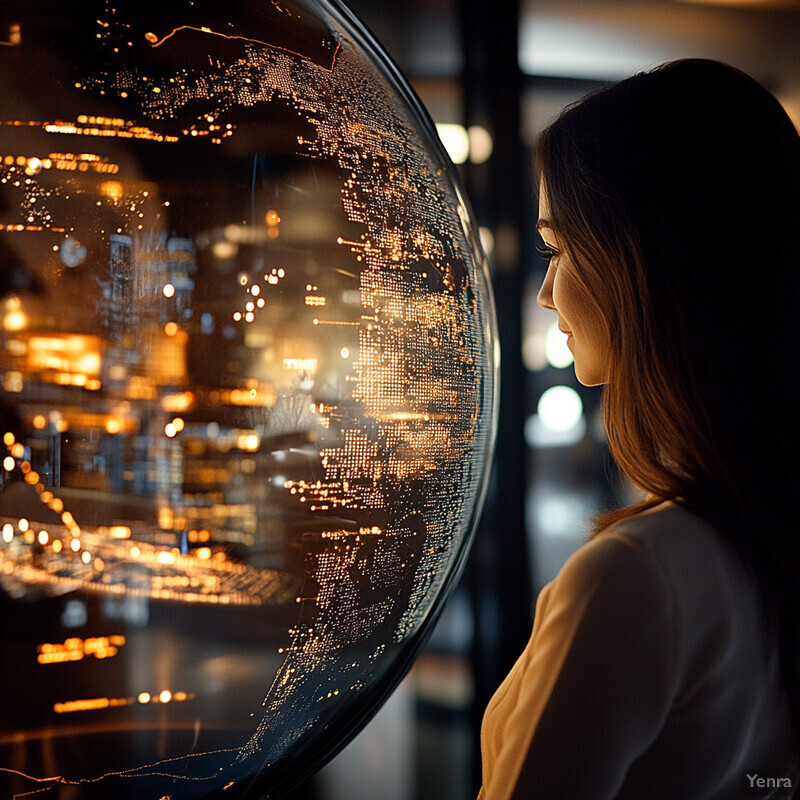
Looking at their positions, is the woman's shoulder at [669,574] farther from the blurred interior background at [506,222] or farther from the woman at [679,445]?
the blurred interior background at [506,222]

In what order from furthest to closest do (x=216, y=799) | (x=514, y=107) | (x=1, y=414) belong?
(x=514, y=107), (x=216, y=799), (x=1, y=414)

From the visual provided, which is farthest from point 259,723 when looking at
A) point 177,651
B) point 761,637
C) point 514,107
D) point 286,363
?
point 514,107

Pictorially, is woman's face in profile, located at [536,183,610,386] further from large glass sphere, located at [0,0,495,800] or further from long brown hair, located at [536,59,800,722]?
large glass sphere, located at [0,0,495,800]

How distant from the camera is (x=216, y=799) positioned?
0.45m

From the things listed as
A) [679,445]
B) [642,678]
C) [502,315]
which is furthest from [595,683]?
[502,315]

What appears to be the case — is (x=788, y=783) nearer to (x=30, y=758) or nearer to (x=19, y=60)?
(x=30, y=758)

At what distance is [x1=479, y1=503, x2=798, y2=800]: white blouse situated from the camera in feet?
1.41

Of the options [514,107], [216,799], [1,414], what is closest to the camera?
[1,414]

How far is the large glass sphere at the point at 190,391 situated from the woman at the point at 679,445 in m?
0.12

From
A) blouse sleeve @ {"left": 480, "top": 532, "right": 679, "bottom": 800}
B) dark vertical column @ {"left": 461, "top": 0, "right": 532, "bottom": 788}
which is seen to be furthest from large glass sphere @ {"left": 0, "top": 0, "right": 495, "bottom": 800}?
dark vertical column @ {"left": 461, "top": 0, "right": 532, "bottom": 788}

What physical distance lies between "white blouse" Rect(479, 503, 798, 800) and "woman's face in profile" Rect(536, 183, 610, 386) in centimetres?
12

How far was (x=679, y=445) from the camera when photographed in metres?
0.55

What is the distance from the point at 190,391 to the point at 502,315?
51.3 inches

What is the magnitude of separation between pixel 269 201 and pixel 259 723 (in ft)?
0.91
